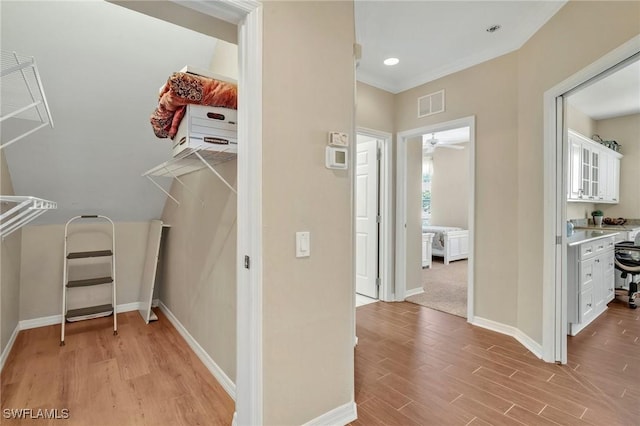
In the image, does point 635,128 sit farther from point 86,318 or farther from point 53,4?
point 86,318

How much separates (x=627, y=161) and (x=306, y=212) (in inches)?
260

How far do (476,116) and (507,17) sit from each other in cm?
92

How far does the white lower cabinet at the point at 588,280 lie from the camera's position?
10.2 ft

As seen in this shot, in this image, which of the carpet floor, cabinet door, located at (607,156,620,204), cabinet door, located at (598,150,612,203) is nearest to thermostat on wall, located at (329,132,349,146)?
the carpet floor

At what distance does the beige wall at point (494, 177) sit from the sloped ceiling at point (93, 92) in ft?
8.55

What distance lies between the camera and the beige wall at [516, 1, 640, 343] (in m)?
2.09

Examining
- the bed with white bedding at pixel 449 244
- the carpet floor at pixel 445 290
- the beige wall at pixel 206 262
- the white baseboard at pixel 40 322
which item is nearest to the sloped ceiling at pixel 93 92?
the beige wall at pixel 206 262

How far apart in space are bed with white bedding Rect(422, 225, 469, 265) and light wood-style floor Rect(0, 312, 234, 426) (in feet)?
18.3

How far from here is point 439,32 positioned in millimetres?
2889

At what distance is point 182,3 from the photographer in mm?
1331

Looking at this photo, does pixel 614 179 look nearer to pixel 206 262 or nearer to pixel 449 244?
pixel 449 244

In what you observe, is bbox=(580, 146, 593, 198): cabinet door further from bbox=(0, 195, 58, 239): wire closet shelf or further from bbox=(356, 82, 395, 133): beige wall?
bbox=(0, 195, 58, 239): wire closet shelf

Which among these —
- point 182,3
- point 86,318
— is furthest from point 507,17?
point 86,318

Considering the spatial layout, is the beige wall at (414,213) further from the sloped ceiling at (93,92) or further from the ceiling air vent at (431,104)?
the sloped ceiling at (93,92)
